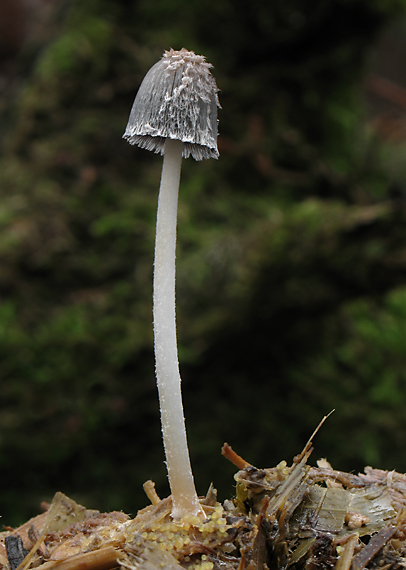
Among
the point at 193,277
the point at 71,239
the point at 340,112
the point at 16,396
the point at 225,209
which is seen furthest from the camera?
the point at 340,112

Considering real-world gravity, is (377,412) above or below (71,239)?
below

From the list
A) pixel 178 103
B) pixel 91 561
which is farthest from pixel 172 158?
pixel 91 561

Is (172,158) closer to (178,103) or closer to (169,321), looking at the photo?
(178,103)

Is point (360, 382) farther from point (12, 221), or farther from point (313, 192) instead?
point (12, 221)

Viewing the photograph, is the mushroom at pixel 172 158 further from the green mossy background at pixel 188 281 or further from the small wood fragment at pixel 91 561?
the green mossy background at pixel 188 281

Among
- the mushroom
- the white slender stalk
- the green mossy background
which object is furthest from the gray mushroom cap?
the green mossy background

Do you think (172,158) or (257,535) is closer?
(257,535)

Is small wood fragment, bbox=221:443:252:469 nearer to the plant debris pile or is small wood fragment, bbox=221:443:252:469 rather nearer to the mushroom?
the plant debris pile

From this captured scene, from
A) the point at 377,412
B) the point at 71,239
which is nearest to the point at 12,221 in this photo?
the point at 71,239
